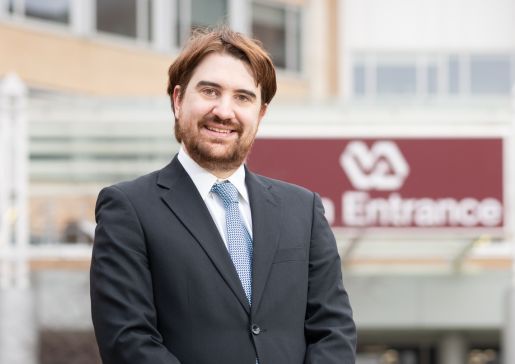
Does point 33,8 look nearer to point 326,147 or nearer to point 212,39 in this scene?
point 326,147

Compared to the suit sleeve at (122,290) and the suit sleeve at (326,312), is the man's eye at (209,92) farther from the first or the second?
the suit sleeve at (326,312)

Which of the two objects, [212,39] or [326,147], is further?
[326,147]

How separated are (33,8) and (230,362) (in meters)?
22.0

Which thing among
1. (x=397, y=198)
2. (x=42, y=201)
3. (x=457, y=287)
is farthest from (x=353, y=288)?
(x=42, y=201)

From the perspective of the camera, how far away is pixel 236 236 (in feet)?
13.3

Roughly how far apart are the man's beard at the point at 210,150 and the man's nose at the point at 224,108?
2 cm

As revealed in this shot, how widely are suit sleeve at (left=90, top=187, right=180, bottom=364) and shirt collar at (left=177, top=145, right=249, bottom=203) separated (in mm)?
217

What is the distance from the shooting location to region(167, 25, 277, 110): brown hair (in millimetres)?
4043

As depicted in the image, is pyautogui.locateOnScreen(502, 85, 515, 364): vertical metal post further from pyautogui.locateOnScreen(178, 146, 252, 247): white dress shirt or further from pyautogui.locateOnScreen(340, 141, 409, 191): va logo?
pyautogui.locateOnScreen(178, 146, 252, 247): white dress shirt

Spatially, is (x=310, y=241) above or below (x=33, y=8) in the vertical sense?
below

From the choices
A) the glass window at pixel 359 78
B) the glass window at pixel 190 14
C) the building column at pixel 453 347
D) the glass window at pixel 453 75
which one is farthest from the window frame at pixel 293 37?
the building column at pixel 453 347

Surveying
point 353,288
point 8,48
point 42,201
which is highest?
point 8,48

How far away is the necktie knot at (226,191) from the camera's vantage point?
411 cm

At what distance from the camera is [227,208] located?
162 inches
